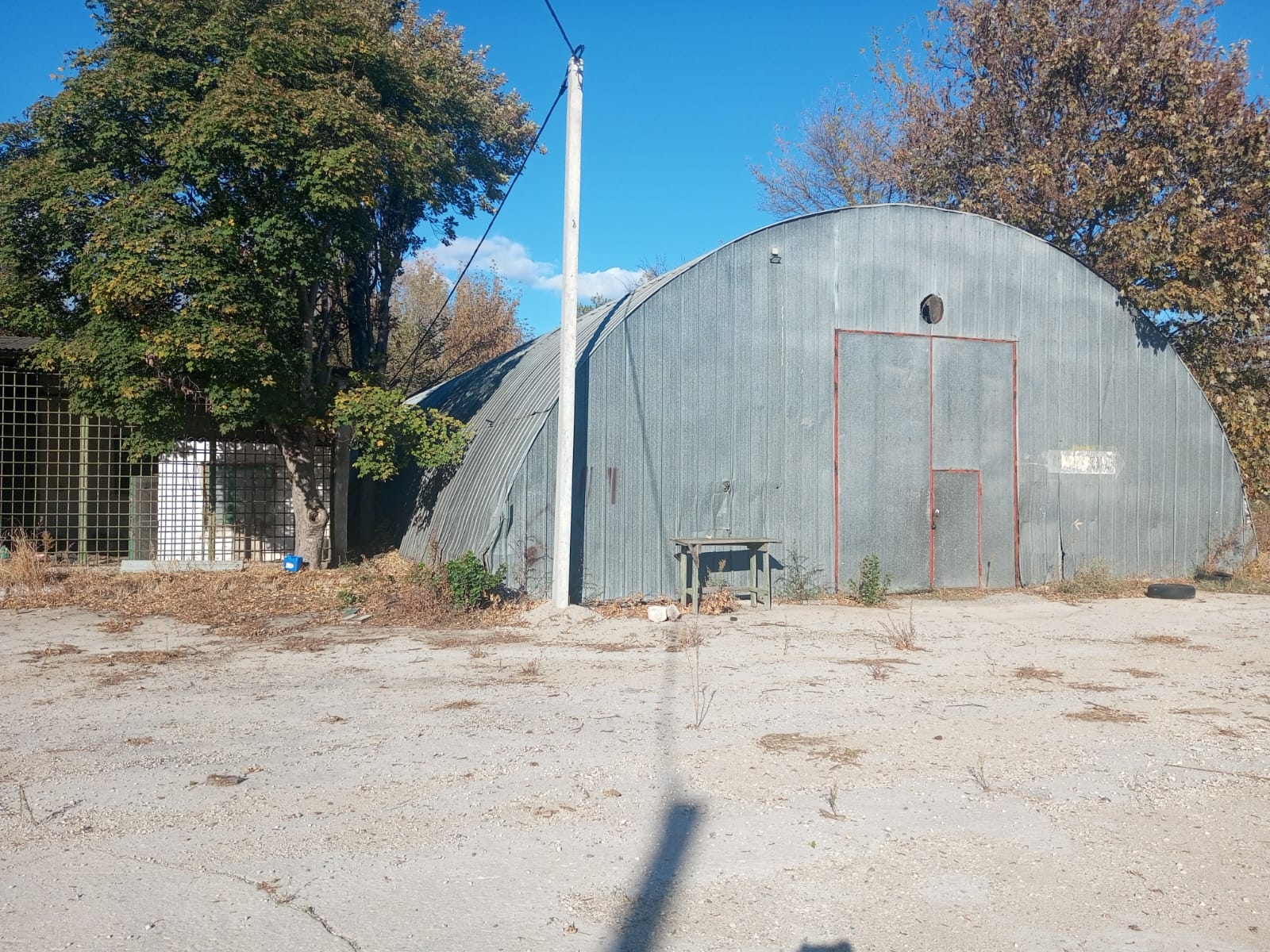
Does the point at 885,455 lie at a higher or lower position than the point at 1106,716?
higher

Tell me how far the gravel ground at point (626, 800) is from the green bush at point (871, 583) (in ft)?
13.2

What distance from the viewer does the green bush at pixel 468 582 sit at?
1177 cm

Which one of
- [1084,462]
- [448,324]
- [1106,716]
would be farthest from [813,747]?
[448,324]

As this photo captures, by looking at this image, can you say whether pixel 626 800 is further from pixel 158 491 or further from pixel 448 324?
pixel 448 324

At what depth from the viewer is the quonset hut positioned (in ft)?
43.6

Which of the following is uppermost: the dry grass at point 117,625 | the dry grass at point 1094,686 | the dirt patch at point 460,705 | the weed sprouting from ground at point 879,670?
the dry grass at point 117,625

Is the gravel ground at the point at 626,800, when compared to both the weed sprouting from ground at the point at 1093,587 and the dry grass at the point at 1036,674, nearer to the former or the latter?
the dry grass at the point at 1036,674

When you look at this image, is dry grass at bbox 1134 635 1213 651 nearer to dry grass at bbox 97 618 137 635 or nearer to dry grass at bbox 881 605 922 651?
dry grass at bbox 881 605 922 651

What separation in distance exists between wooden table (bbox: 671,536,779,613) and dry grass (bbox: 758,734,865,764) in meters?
5.53

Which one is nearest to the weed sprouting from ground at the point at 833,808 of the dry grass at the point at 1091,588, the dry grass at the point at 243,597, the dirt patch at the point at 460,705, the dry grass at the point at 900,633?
the dirt patch at the point at 460,705

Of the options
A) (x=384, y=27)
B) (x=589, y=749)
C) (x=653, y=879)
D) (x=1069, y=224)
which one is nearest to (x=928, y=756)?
(x=589, y=749)

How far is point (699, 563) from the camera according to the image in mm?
13539

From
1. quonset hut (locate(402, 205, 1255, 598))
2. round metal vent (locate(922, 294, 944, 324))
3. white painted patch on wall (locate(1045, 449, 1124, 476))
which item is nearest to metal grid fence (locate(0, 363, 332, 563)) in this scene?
quonset hut (locate(402, 205, 1255, 598))

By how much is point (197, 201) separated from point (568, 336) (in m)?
5.50
